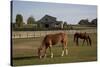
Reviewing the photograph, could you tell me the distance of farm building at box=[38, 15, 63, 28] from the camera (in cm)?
237

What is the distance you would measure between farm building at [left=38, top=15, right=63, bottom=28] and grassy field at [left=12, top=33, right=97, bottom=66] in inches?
6.8

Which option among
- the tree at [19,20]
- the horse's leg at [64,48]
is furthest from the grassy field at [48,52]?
the tree at [19,20]

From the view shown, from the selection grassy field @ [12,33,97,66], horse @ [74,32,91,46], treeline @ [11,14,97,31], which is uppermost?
treeline @ [11,14,97,31]

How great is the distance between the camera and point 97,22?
2623 millimetres

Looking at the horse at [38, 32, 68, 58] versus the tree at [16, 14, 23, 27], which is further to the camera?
the horse at [38, 32, 68, 58]

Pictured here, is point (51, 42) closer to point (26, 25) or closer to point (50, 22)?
point (50, 22)

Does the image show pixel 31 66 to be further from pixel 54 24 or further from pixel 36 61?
pixel 54 24

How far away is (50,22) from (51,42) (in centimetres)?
24

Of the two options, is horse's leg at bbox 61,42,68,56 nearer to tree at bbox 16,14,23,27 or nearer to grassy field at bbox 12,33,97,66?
grassy field at bbox 12,33,97,66

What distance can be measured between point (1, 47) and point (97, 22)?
124cm

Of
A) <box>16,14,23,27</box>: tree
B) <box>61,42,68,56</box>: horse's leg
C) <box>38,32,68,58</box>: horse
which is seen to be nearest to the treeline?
<box>16,14,23,27</box>: tree

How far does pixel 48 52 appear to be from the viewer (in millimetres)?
2385

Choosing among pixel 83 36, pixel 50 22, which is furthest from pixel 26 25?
pixel 83 36

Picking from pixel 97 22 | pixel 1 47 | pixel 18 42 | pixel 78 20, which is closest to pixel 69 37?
pixel 78 20
